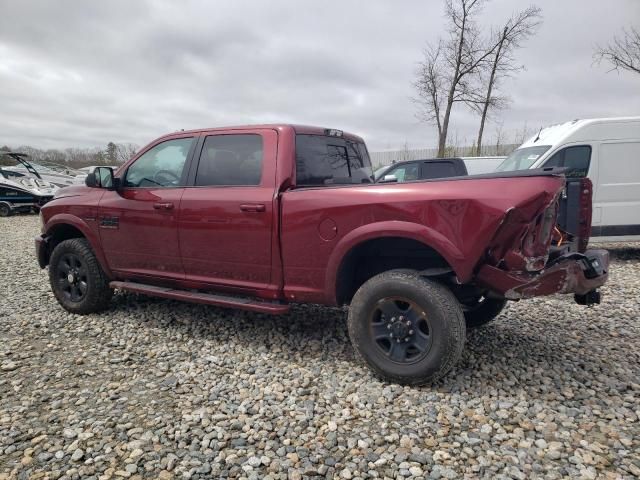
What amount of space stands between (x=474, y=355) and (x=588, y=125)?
5.67m

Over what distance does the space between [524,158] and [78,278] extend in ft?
24.1

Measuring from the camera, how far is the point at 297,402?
3027mm

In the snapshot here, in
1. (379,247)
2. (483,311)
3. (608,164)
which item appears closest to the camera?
(379,247)

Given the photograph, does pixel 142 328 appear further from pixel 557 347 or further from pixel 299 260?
pixel 557 347

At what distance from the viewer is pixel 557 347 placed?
3.86 m

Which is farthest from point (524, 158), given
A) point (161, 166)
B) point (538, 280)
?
point (161, 166)

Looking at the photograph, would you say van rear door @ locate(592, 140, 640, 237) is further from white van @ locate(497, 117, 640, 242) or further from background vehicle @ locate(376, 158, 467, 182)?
background vehicle @ locate(376, 158, 467, 182)

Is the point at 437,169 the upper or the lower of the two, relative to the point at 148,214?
upper

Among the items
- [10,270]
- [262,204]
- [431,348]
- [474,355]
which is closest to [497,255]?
[431,348]

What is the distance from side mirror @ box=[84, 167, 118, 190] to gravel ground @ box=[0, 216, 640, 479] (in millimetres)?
1393

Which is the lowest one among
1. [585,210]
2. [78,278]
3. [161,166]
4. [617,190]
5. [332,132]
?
[78,278]

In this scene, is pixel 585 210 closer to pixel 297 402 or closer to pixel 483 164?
pixel 297 402

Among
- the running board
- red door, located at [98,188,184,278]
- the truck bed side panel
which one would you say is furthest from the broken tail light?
red door, located at [98,188,184,278]

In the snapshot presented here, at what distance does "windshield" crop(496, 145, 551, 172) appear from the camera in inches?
306
